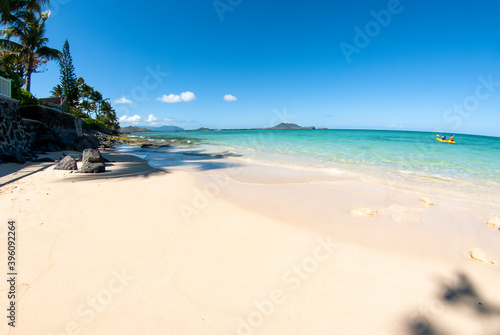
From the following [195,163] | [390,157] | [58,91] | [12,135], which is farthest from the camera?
[58,91]

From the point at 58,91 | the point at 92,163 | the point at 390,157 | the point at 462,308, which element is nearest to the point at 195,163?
the point at 92,163

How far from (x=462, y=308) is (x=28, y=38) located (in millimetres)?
32457

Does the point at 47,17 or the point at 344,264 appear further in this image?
the point at 47,17

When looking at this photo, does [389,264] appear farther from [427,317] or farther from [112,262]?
[112,262]

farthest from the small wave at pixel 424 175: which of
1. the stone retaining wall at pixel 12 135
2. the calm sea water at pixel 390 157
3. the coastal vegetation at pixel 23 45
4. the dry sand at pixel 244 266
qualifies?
the coastal vegetation at pixel 23 45

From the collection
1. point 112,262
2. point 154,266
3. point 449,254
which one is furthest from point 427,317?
point 112,262

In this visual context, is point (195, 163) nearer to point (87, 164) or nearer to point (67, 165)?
point (87, 164)

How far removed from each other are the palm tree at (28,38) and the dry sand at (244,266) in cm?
2364

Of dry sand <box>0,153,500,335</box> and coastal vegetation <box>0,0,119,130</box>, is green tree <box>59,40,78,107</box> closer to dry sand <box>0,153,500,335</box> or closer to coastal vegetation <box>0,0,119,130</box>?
coastal vegetation <box>0,0,119,130</box>

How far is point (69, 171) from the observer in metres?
7.51

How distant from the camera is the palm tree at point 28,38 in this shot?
1831 centimetres

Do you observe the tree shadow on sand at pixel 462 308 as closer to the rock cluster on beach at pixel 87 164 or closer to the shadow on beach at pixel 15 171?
the shadow on beach at pixel 15 171

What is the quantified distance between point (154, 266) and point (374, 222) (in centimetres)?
407

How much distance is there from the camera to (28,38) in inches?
775
